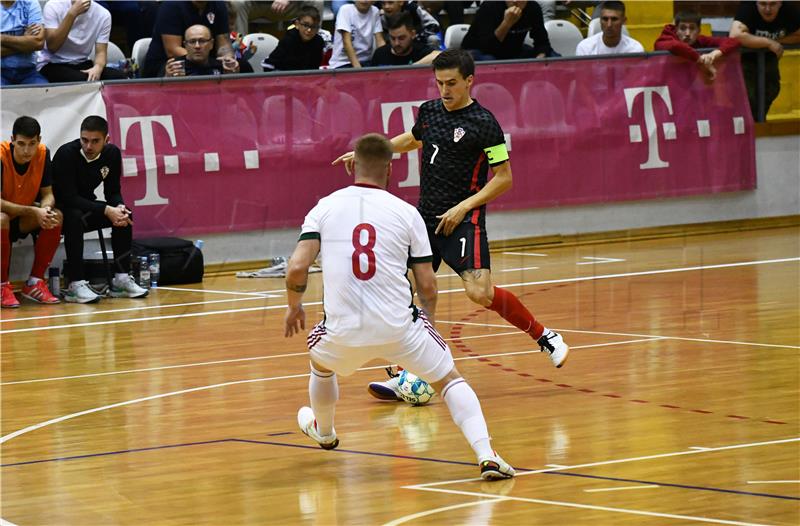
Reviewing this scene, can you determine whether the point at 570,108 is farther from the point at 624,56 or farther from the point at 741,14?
the point at 741,14

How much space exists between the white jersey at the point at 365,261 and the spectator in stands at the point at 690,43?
1153 cm

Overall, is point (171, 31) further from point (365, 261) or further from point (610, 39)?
point (365, 261)

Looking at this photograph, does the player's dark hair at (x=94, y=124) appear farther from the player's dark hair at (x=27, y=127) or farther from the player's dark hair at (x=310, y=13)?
the player's dark hair at (x=310, y=13)

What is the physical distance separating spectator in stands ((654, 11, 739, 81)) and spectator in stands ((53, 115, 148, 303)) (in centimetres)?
733

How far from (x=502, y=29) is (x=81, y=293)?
6.37 m

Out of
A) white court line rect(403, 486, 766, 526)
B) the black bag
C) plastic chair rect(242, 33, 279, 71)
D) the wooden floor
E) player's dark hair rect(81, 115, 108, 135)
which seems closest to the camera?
white court line rect(403, 486, 766, 526)

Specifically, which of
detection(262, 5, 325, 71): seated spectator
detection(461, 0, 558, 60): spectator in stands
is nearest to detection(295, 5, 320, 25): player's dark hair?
detection(262, 5, 325, 71): seated spectator

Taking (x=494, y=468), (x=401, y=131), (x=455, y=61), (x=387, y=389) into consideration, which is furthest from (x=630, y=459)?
(x=401, y=131)

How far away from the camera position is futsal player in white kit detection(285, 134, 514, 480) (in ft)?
21.4

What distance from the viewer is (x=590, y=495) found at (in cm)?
630

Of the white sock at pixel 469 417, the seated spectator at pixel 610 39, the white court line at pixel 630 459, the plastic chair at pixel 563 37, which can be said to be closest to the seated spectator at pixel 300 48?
the seated spectator at pixel 610 39

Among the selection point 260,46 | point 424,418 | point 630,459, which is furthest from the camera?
point 260,46

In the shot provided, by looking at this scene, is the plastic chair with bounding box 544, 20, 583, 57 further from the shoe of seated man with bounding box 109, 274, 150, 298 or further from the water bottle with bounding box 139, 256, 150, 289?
the shoe of seated man with bounding box 109, 274, 150, 298

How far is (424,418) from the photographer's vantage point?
821cm
